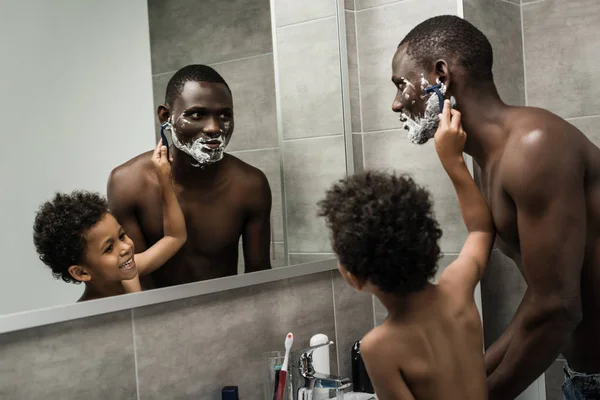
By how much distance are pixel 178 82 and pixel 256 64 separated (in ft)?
1.02

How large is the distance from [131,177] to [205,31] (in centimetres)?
41

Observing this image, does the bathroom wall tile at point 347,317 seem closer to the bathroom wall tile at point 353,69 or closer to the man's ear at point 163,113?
the bathroom wall tile at point 353,69

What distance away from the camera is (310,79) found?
200 cm

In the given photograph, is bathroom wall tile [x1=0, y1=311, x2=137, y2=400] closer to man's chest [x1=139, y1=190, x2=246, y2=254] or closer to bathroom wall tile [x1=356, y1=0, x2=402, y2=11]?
man's chest [x1=139, y1=190, x2=246, y2=254]

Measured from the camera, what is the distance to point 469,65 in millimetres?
1488

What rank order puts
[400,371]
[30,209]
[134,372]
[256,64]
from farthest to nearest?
[256,64] < [134,372] < [30,209] < [400,371]

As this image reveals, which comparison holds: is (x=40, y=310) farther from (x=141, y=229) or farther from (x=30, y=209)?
(x=141, y=229)

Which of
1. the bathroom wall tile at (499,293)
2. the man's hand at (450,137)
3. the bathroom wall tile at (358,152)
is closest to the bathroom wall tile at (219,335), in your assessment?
the bathroom wall tile at (358,152)

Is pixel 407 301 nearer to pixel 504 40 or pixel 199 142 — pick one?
pixel 199 142

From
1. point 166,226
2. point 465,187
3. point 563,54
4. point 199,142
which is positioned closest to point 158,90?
point 199,142

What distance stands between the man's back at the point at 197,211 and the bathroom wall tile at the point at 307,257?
0.55 ft

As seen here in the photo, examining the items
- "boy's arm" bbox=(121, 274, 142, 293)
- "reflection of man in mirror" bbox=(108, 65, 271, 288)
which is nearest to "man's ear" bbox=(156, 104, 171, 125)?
"reflection of man in mirror" bbox=(108, 65, 271, 288)

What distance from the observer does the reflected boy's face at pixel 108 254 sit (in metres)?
1.35

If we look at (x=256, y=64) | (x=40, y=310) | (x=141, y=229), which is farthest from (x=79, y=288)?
(x=256, y=64)
